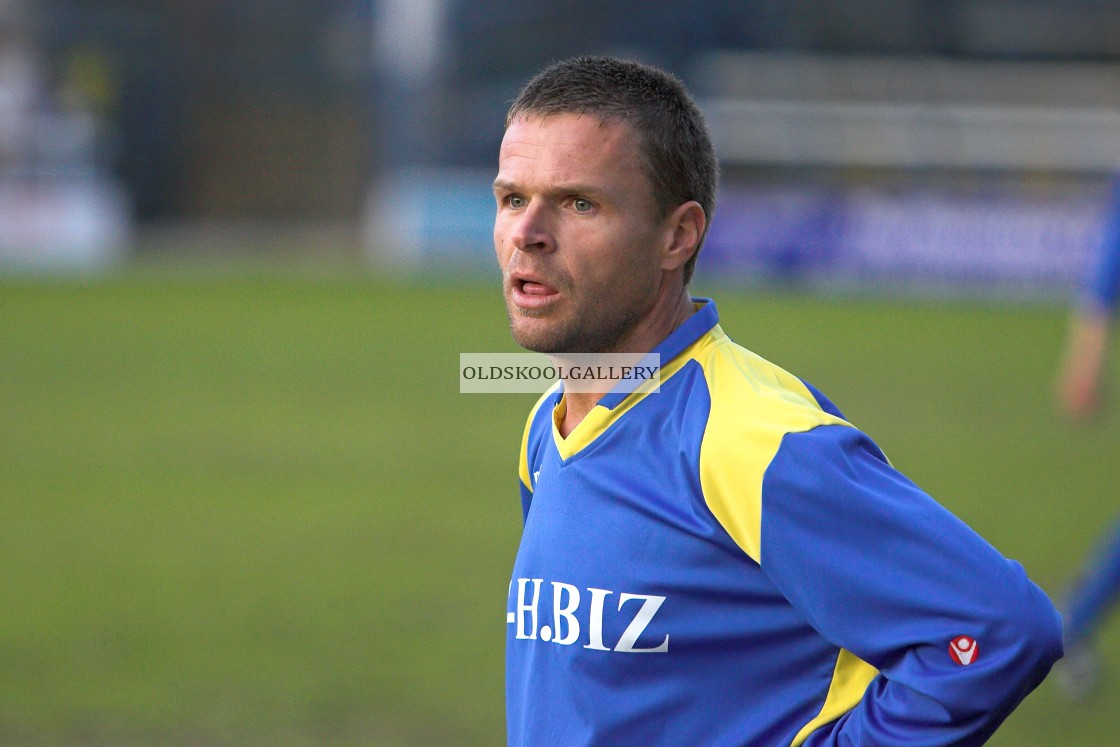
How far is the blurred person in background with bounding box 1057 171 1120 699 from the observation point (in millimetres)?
5469

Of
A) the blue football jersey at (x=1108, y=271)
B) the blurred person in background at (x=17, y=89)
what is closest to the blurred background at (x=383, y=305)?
the blurred person in background at (x=17, y=89)

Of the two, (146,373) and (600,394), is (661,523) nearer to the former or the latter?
(600,394)

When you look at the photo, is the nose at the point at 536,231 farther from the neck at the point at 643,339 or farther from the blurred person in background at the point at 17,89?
the blurred person in background at the point at 17,89

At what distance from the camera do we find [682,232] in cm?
230

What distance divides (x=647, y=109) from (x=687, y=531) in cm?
68

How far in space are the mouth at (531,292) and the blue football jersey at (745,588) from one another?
0.20m

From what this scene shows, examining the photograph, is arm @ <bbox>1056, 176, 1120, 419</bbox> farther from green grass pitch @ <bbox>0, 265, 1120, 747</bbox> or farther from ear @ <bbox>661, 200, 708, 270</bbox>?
ear @ <bbox>661, 200, 708, 270</bbox>

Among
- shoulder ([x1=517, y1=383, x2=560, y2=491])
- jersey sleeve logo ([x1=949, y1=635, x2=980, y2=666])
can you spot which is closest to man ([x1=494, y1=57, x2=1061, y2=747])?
jersey sleeve logo ([x1=949, y1=635, x2=980, y2=666])

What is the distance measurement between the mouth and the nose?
0.05 metres

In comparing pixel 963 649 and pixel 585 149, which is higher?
pixel 585 149

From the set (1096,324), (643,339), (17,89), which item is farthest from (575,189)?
(17,89)

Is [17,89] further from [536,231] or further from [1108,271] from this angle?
[536,231]

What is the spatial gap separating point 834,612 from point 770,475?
230mm

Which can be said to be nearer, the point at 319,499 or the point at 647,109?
the point at 647,109
